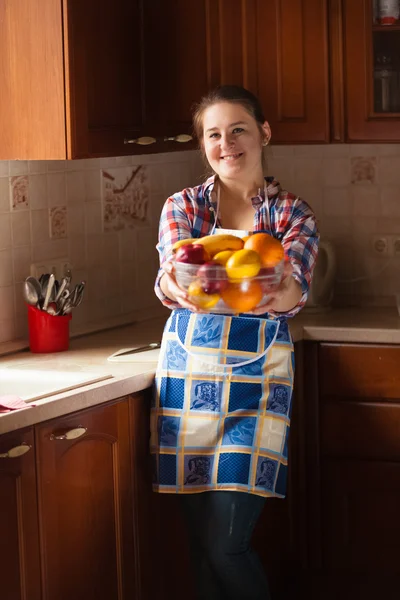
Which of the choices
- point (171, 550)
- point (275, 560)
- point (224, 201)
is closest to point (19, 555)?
point (171, 550)

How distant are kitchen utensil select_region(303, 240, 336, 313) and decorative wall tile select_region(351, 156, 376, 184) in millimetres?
271

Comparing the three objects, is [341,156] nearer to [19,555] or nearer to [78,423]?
[78,423]

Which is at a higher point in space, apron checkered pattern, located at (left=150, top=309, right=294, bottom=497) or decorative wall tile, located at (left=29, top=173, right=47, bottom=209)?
decorative wall tile, located at (left=29, top=173, right=47, bottom=209)

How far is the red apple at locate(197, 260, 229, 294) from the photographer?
2.24 metres

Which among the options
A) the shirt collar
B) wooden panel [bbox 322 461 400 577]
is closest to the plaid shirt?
the shirt collar

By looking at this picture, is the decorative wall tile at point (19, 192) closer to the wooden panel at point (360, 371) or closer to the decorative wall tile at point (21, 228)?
the decorative wall tile at point (21, 228)

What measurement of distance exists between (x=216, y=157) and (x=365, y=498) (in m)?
1.19

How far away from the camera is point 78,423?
8.15 ft

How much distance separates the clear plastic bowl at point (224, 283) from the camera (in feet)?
7.38

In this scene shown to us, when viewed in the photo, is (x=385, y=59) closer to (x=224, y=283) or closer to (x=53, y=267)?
(x=53, y=267)

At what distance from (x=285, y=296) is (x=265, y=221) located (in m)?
0.27

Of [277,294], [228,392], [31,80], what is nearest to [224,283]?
[277,294]

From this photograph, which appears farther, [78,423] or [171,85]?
[171,85]

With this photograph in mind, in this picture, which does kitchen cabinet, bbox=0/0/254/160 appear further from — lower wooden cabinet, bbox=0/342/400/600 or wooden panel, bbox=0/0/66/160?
lower wooden cabinet, bbox=0/342/400/600
